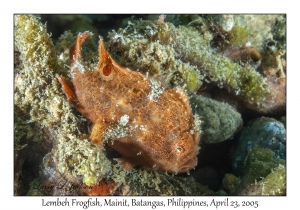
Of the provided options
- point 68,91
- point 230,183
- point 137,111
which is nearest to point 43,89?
point 68,91

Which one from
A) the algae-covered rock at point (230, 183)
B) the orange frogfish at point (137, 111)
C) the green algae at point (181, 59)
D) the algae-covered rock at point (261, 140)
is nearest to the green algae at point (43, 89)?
the orange frogfish at point (137, 111)

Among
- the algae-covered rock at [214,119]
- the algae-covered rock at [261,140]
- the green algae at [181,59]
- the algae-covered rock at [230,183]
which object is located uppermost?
the green algae at [181,59]

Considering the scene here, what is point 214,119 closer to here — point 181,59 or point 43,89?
point 181,59

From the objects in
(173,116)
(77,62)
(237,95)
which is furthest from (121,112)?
(237,95)

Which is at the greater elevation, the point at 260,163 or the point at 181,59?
the point at 181,59

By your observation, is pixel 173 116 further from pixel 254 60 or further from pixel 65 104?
pixel 254 60

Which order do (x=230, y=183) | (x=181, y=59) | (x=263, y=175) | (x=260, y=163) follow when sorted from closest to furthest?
1. (x=263, y=175)
2. (x=260, y=163)
3. (x=230, y=183)
4. (x=181, y=59)

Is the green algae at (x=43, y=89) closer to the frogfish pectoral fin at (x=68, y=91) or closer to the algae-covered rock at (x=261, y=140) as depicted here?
the frogfish pectoral fin at (x=68, y=91)
